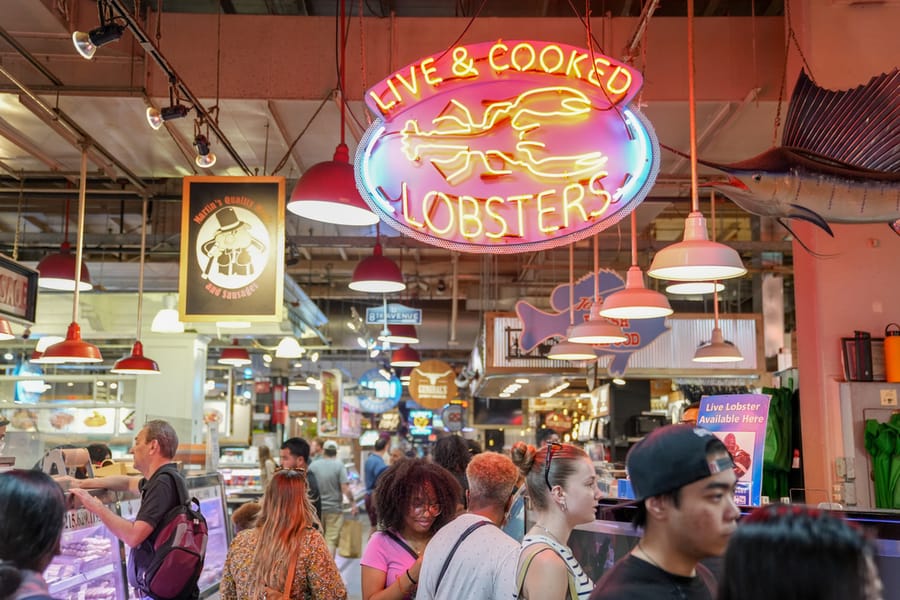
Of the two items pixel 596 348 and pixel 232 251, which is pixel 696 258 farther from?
pixel 596 348

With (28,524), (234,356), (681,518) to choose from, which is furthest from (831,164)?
(234,356)

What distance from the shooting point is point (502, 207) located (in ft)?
13.9

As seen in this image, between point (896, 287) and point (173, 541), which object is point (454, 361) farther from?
point (173, 541)

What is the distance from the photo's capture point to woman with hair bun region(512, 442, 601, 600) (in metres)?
2.93

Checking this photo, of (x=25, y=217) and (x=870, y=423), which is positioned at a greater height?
(x=25, y=217)

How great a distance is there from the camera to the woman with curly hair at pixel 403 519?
13.6 feet

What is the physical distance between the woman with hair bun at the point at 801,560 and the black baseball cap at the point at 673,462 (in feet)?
1.56

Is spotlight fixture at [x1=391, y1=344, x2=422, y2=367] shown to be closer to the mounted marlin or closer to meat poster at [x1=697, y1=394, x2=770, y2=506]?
meat poster at [x1=697, y1=394, x2=770, y2=506]

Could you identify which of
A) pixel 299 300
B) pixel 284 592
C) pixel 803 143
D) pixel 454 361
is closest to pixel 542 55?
pixel 803 143

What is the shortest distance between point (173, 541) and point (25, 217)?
1077 cm

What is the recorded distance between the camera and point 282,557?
13.3ft

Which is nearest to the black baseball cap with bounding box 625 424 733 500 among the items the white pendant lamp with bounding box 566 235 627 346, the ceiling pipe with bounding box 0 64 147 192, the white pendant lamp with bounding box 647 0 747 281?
the white pendant lamp with bounding box 647 0 747 281

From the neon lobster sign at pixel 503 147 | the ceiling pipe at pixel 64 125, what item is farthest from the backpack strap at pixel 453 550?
the ceiling pipe at pixel 64 125

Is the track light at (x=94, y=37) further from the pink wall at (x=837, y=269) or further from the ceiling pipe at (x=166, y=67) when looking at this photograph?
the pink wall at (x=837, y=269)
